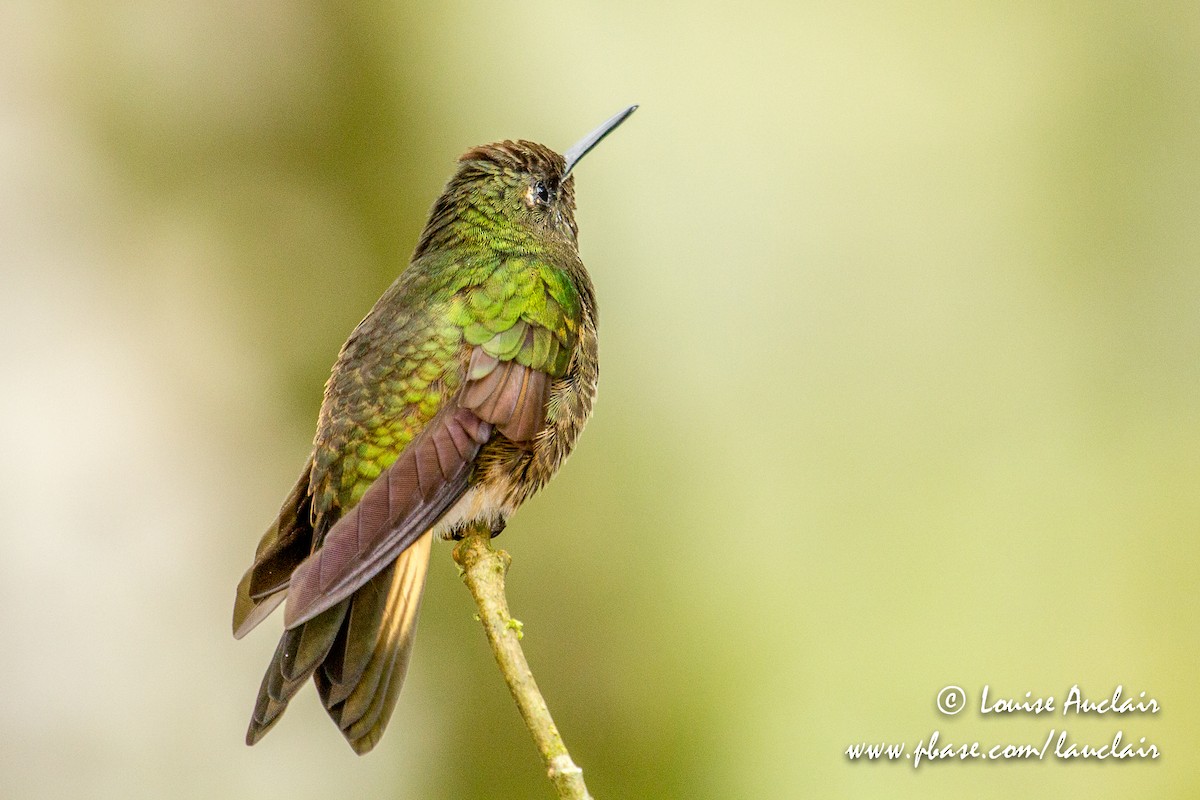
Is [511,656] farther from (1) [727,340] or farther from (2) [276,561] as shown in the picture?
(1) [727,340]

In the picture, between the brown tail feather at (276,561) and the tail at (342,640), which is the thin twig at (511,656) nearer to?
the tail at (342,640)

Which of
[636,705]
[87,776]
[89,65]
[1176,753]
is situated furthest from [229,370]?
[1176,753]

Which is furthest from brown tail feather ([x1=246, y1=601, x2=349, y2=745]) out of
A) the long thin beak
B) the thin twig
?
the long thin beak

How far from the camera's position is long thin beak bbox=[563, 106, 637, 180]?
197cm

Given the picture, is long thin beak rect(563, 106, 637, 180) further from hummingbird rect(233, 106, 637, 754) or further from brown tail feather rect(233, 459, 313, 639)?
brown tail feather rect(233, 459, 313, 639)

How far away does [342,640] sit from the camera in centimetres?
183

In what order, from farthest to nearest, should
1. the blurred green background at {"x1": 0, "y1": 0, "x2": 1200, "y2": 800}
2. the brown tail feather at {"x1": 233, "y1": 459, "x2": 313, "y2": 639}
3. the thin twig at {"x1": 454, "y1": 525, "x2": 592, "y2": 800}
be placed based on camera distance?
1. the blurred green background at {"x1": 0, "y1": 0, "x2": 1200, "y2": 800}
2. the brown tail feather at {"x1": 233, "y1": 459, "x2": 313, "y2": 639}
3. the thin twig at {"x1": 454, "y1": 525, "x2": 592, "y2": 800}

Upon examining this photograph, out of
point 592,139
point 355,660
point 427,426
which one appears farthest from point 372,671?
point 592,139

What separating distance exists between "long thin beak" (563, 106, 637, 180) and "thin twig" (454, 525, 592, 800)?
31.9 inches

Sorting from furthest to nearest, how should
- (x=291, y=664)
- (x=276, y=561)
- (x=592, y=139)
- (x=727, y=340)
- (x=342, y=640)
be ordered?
(x=727, y=340) → (x=592, y=139) → (x=276, y=561) → (x=342, y=640) → (x=291, y=664)

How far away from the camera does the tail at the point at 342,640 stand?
1.64 meters

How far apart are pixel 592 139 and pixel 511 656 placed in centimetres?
105

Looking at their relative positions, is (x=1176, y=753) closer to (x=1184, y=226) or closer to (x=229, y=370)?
(x=1184, y=226)

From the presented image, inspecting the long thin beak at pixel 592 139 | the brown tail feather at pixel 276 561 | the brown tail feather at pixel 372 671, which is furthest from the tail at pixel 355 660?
the long thin beak at pixel 592 139
